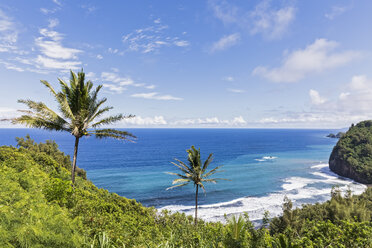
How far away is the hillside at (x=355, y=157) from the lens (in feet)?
221

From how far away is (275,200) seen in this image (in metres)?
47.6

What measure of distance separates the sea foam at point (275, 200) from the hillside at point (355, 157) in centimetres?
466

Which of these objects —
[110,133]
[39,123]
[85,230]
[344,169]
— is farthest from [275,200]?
[39,123]

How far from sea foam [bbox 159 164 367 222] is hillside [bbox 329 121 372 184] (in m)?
4.66

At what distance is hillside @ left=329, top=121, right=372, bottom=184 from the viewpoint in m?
67.4

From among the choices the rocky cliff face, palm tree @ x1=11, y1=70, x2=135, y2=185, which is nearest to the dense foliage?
palm tree @ x1=11, y1=70, x2=135, y2=185

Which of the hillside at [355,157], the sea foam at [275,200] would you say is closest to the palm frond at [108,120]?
the sea foam at [275,200]

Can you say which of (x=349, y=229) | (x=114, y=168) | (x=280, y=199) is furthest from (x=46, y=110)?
(x=114, y=168)

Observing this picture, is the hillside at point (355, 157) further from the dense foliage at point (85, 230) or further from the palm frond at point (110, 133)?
the palm frond at point (110, 133)

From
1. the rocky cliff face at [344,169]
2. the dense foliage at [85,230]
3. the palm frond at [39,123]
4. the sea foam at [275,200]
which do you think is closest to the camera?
the dense foliage at [85,230]

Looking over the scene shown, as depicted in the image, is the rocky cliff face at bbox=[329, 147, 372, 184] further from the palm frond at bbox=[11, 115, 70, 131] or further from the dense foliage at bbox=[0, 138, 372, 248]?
the palm frond at bbox=[11, 115, 70, 131]

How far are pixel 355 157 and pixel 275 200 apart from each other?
53921 mm

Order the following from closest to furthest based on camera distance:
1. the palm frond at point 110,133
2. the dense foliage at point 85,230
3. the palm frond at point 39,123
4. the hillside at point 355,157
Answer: the dense foliage at point 85,230
the palm frond at point 39,123
the palm frond at point 110,133
the hillside at point 355,157

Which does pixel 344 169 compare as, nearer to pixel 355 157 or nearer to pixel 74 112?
pixel 355 157
